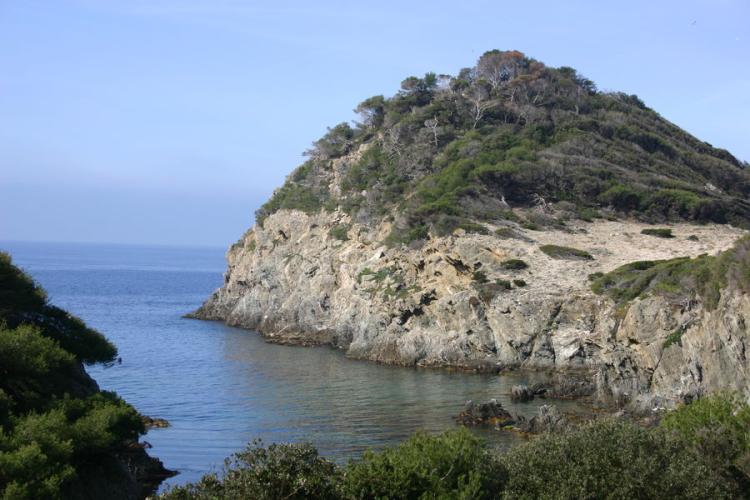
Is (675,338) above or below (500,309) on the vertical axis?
below

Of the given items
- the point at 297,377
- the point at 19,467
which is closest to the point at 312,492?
the point at 19,467

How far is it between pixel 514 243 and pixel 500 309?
8861 mm

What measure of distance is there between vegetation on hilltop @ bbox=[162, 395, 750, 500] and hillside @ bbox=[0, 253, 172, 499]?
4.95 meters

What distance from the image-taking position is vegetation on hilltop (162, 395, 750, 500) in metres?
19.3

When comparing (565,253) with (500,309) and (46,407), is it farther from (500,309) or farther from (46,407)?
(46,407)

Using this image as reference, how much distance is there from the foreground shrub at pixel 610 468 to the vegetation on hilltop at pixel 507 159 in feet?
154

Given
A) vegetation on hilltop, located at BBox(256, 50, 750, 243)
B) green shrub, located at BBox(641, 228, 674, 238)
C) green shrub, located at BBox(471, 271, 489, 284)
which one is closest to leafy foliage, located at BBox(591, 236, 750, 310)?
green shrub, located at BBox(471, 271, 489, 284)

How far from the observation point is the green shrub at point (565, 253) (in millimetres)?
63500

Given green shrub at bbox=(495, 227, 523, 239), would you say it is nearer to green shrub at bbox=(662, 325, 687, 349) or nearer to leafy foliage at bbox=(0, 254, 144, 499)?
green shrub at bbox=(662, 325, 687, 349)

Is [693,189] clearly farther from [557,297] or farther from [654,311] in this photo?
[654,311]

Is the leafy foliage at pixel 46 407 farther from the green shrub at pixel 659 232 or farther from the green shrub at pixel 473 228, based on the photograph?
the green shrub at pixel 659 232

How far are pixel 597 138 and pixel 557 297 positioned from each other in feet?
130

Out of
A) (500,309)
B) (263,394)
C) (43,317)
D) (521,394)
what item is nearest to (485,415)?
(521,394)

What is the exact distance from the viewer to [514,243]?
2611 inches
